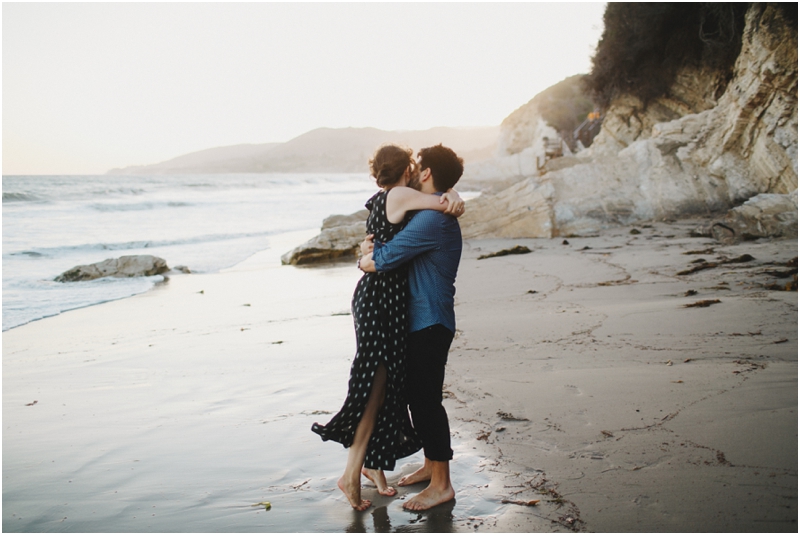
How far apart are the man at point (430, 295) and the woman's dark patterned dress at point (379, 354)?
0.20ft

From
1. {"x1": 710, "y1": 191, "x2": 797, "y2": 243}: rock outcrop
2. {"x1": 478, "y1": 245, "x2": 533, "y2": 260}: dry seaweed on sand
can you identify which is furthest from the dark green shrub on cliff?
{"x1": 478, "y1": 245, "x2": 533, "y2": 260}: dry seaweed on sand

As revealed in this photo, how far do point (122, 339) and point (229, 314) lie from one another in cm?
132

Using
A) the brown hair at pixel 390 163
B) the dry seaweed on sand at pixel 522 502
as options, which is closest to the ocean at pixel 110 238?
the brown hair at pixel 390 163

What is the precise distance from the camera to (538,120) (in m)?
54.9

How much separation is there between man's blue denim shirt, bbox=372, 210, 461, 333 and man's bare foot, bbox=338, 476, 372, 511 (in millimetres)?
773

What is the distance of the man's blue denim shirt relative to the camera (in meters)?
2.69

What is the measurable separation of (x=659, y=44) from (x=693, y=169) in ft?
20.2

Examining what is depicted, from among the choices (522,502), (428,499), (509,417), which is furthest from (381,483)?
(509,417)

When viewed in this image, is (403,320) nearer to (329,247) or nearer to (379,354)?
(379,354)

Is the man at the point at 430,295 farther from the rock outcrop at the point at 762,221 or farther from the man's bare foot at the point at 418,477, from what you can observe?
the rock outcrop at the point at 762,221

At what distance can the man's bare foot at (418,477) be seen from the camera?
2949 mm

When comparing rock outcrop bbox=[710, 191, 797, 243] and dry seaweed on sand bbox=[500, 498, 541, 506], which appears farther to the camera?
rock outcrop bbox=[710, 191, 797, 243]

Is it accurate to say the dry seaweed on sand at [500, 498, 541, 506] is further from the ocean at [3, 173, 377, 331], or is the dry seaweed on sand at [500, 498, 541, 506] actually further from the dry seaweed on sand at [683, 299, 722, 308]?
the ocean at [3, 173, 377, 331]

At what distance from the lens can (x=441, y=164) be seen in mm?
2844
